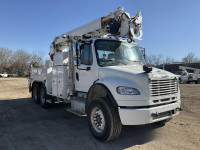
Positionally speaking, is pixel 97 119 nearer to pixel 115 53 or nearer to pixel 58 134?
pixel 58 134

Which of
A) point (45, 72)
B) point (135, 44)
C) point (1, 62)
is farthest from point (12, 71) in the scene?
point (135, 44)

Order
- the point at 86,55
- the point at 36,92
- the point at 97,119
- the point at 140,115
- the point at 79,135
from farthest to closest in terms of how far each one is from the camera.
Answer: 1. the point at 36,92
2. the point at 86,55
3. the point at 79,135
4. the point at 97,119
5. the point at 140,115

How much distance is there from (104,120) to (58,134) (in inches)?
62.8

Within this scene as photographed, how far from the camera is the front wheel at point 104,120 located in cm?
394

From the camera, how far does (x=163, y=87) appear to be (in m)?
4.05

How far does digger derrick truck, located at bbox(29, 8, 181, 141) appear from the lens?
3.78 m

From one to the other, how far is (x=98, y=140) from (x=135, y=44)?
3.30m

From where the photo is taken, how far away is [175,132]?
15.8ft

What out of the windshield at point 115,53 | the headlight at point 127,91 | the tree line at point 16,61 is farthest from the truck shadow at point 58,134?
the tree line at point 16,61

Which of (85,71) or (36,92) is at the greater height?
(85,71)

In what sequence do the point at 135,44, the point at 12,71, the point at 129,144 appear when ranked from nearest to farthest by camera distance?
the point at 129,144, the point at 135,44, the point at 12,71

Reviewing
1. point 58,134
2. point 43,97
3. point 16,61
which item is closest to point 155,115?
point 58,134

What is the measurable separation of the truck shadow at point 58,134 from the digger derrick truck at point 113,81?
362 millimetres

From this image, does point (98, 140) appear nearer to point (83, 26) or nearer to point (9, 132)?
point (9, 132)
